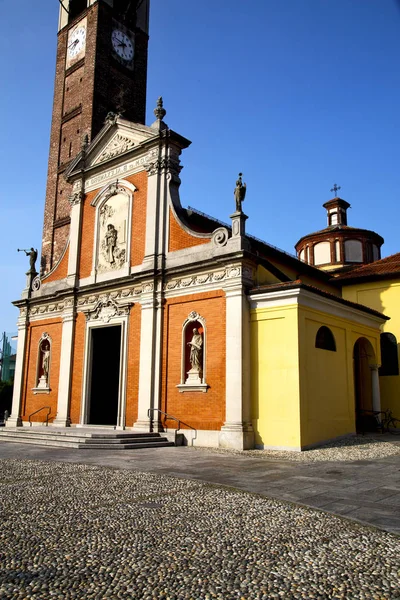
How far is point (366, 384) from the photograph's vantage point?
65.5ft

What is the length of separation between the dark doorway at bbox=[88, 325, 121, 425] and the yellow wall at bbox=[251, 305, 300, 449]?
7.50 m

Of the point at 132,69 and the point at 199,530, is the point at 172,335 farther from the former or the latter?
the point at 132,69

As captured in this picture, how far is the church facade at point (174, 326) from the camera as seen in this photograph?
14.9 metres

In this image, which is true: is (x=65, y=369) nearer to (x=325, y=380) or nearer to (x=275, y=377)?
(x=275, y=377)

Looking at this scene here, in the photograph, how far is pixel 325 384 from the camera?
15.4 meters

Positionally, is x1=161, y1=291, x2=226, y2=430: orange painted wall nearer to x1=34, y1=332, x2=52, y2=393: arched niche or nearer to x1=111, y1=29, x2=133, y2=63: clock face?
x1=34, y1=332, x2=52, y2=393: arched niche

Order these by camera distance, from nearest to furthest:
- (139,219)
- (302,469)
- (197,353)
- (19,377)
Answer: (302,469)
(197,353)
(139,219)
(19,377)

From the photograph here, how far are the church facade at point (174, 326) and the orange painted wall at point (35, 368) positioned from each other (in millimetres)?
78

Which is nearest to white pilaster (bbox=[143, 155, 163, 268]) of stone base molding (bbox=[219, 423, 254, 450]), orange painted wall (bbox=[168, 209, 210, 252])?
orange painted wall (bbox=[168, 209, 210, 252])

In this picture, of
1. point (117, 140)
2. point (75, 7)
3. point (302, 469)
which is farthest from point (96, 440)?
point (75, 7)

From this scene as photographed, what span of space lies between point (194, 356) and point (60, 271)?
958 centimetres

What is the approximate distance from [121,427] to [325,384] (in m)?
7.45

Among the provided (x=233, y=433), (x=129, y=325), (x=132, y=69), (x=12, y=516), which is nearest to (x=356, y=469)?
(x=233, y=433)

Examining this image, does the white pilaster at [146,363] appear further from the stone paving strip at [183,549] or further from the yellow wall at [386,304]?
the yellow wall at [386,304]
